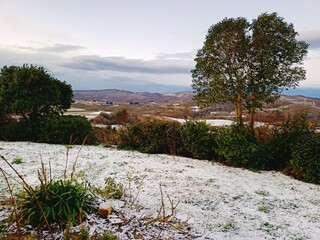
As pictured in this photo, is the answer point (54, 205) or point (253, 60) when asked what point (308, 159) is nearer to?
point (253, 60)

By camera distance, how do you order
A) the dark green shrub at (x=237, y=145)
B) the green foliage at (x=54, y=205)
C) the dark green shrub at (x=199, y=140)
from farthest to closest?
the dark green shrub at (x=199, y=140) → the dark green shrub at (x=237, y=145) → the green foliage at (x=54, y=205)

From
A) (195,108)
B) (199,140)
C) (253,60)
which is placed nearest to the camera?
(199,140)

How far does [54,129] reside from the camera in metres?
13.4

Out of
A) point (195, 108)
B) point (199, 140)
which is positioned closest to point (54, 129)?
point (199, 140)

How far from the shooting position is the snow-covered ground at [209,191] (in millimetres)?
5613

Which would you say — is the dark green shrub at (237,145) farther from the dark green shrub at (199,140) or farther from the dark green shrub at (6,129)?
the dark green shrub at (6,129)

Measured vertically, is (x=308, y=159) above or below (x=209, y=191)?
above

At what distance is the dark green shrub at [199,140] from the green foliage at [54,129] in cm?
495

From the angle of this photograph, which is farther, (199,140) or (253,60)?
(253,60)

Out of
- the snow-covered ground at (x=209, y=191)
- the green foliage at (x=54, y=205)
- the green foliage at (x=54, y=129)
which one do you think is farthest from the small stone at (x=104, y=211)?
the green foliage at (x=54, y=129)

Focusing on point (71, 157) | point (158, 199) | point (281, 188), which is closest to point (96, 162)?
point (71, 157)

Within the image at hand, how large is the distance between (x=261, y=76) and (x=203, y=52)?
2961 mm

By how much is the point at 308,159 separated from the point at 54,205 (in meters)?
7.80

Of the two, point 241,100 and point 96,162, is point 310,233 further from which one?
point 241,100
